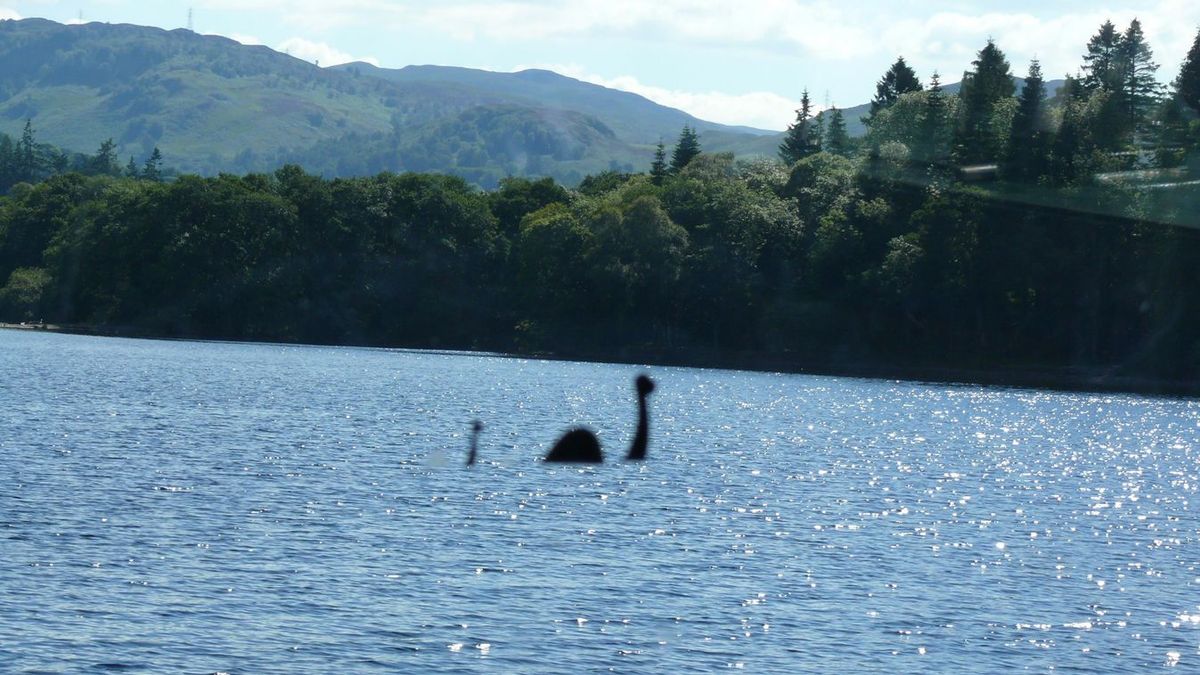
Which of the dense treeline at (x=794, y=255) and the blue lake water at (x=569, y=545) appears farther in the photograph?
the dense treeline at (x=794, y=255)

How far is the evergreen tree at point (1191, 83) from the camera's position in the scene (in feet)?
637

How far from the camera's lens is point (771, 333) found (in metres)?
161

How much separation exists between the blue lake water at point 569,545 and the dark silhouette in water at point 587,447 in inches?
142

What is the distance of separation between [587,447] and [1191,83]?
19846 centimetres

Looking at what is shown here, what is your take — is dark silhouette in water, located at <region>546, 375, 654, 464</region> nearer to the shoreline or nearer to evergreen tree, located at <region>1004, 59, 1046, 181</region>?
the shoreline

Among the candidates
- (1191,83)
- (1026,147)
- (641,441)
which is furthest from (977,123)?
(641,441)

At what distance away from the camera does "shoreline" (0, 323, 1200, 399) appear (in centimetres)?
14250

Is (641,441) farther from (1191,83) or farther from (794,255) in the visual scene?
(1191,83)

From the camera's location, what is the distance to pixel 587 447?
49.9ft

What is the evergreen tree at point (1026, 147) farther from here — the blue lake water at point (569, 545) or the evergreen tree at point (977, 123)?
the blue lake water at point (569, 545)

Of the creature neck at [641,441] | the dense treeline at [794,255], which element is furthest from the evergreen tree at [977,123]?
the creature neck at [641,441]

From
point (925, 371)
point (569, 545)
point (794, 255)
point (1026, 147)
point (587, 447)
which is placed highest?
point (1026, 147)

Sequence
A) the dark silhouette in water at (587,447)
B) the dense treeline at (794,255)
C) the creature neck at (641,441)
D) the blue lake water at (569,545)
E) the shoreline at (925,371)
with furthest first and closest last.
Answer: the dense treeline at (794,255), the shoreline at (925,371), the blue lake water at (569,545), the creature neck at (641,441), the dark silhouette in water at (587,447)

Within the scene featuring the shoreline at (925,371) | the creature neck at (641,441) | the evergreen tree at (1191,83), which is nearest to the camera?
the creature neck at (641,441)
